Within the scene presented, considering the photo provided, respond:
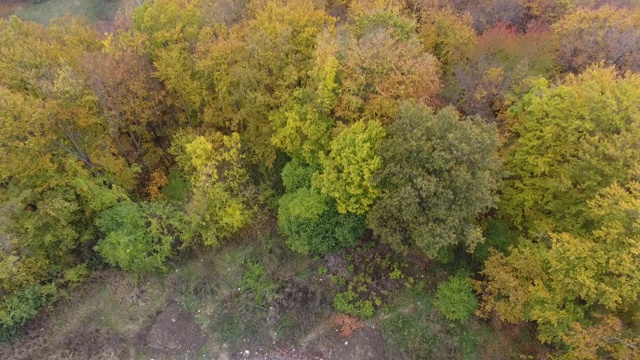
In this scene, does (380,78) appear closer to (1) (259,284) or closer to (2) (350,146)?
(2) (350,146)

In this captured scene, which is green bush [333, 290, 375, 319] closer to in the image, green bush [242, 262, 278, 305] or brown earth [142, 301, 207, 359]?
green bush [242, 262, 278, 305]

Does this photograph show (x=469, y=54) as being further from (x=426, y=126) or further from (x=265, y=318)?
(x=265, y=318)

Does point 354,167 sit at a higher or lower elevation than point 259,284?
higher

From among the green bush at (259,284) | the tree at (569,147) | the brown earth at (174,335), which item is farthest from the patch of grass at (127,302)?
the tree at (569,147)

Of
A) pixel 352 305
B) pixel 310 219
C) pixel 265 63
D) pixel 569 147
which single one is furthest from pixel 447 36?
pixel 352 305

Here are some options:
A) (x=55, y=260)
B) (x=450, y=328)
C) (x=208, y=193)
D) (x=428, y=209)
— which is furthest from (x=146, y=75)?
(x=450, y=328)
